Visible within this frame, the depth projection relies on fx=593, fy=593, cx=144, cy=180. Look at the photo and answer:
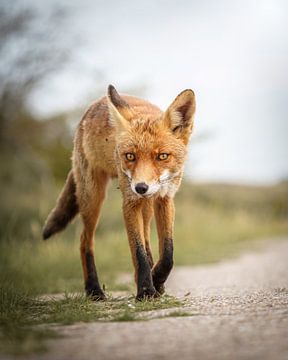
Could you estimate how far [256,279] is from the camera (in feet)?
31.0

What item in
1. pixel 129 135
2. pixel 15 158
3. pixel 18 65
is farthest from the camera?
pixel 18 65

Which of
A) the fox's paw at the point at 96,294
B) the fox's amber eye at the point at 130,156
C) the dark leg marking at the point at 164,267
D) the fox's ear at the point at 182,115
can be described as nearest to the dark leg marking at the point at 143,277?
the dark leg marking at the point at 164,267

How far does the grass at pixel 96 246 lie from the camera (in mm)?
4898

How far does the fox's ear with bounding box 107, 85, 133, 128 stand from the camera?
629 cm

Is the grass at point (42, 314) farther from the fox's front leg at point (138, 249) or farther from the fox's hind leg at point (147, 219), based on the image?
the fox's hind leg at point (147, 219)

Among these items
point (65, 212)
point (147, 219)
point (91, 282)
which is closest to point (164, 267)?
point (147, 219)

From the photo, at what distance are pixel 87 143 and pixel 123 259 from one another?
693 centimetres

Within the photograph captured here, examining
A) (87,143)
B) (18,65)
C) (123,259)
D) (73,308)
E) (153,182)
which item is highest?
(18,65)

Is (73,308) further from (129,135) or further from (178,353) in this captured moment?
(178,353)

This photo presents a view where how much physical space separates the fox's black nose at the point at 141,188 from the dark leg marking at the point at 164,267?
3.30 feet

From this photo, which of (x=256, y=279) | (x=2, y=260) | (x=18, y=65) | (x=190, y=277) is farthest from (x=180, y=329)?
(x=18, y=65)

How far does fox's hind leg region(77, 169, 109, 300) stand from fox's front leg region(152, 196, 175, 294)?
42.0 inches

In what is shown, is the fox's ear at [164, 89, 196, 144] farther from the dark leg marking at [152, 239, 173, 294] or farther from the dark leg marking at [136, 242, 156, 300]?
the dark leg marking at [136, 242, 156, 300]

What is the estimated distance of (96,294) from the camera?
7.16m
